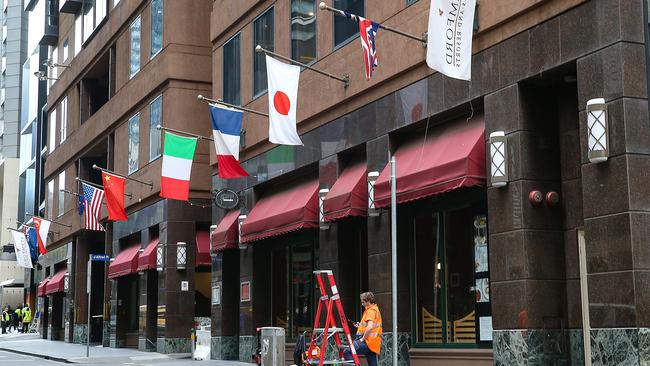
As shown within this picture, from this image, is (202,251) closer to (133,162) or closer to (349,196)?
(133,162)

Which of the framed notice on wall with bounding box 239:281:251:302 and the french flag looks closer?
the french flag

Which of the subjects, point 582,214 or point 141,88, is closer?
point 582,214

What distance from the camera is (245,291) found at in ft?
84.4

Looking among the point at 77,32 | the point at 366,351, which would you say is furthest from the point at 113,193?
the point at 366,351

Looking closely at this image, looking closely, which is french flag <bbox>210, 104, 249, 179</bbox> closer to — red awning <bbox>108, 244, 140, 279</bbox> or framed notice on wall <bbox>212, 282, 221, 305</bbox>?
framed notice on wall <bbox>212, 282, 221, 305</bbox>

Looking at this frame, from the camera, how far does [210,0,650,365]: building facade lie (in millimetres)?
12930

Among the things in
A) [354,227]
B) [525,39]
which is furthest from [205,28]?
[525,39]

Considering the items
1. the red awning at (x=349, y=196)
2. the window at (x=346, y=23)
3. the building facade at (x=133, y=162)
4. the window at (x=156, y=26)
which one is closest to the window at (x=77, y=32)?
the building facade at (x=133, y=162)

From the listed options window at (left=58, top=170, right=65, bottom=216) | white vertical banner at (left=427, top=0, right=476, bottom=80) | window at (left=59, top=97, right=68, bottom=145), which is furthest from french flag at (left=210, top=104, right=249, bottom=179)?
window at (left=59, top=97, right=68, bottom=145)

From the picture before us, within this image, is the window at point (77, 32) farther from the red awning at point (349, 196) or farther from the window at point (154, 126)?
the red awning at point (349, 196)

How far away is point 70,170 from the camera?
1800 inches

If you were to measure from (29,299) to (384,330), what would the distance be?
53.4 metres

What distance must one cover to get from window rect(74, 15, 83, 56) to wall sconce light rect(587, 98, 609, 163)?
35.8m

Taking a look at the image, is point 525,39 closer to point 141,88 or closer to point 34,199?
point 141,88
